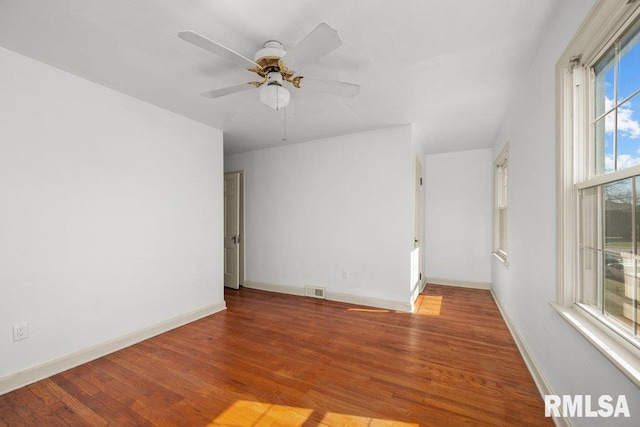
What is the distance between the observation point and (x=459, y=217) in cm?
521

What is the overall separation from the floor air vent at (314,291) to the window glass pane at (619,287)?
11.3ft

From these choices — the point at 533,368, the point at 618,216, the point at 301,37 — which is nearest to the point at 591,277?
the point at 618,216

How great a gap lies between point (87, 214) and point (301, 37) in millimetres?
2463

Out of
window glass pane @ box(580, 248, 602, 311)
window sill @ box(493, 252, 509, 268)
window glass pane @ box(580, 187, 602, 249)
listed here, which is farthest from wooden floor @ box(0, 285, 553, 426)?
window glass pane @ box(580, 187, 602, 249)

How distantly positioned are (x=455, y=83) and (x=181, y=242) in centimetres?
351

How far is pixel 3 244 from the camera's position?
2.09 m

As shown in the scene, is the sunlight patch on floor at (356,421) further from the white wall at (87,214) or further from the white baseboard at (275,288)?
the white baseboard at (275,288)

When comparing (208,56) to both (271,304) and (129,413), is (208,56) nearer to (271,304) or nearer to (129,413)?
(129,413)

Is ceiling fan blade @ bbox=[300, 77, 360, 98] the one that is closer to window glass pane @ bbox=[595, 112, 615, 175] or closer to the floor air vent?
window glass pane @ bbox=[595, 112, 615, 175]

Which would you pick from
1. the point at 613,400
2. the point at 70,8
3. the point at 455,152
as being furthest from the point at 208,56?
the point at 455,152

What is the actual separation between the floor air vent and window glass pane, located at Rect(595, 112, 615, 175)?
3.60m

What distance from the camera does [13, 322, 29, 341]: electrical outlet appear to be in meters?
2.14

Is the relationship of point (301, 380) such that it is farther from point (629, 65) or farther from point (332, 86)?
point (629, 65)

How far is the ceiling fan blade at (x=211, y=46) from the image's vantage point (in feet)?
4.88
